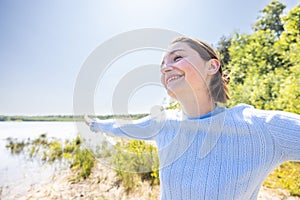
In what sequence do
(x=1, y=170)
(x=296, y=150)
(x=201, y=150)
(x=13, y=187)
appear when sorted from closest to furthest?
1. (x=296, y=150)
2. (x=201, y=150)
3. (x=13, y=187)
4. (x=1, y=170)

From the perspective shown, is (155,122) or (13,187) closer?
(155,122)

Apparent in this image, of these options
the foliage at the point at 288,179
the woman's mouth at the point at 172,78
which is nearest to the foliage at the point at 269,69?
the foliage at the point at 288,179

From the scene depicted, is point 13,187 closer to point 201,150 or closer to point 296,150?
point 201,150

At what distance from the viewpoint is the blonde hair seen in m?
0.65

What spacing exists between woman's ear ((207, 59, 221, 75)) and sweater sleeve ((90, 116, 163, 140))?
0.26 metres

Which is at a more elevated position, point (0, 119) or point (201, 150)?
point (0, 119)

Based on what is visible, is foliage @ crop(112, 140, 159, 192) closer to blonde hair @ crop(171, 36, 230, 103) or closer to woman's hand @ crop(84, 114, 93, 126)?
woman's hand @ crop(84, 114, 93, 126)

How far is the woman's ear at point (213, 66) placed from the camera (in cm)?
66

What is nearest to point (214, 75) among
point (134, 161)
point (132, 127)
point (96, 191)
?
point (132, 127)

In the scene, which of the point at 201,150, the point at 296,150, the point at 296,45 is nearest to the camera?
the point at 296,150

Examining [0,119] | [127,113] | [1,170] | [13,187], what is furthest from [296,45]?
[1,170]

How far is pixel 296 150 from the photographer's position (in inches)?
18.6

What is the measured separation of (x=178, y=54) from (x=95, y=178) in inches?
82.4

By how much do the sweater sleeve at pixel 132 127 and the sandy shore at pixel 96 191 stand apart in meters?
1.10
